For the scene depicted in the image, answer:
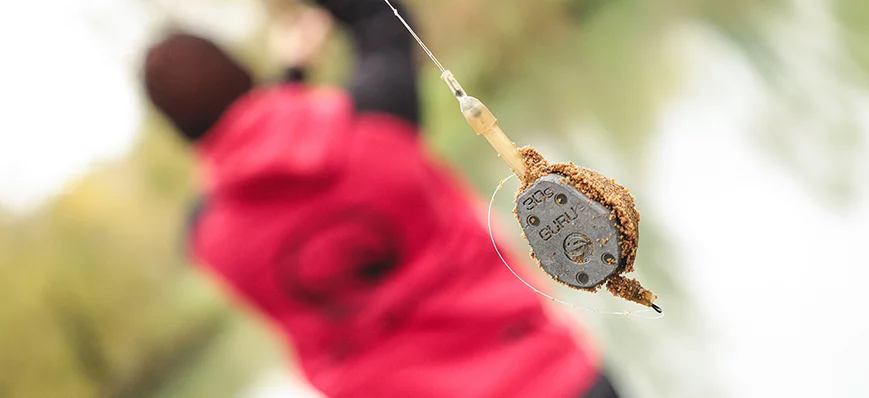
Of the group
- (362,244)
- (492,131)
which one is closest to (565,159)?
(362,244)

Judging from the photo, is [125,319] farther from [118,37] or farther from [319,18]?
[319,18]

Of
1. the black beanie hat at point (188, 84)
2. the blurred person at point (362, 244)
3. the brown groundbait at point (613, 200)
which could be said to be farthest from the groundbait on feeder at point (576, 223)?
the black beanie hat at point (188, 84)

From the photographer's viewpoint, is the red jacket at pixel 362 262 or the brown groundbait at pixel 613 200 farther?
the red jacket at pixel 362 262

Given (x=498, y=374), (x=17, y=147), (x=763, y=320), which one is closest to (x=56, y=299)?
(x=17, y=147)

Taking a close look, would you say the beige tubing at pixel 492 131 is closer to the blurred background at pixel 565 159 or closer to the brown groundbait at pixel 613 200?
the brown groundbait at pixel 613 200

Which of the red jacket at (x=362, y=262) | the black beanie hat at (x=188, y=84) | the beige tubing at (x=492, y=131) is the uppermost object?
the black beanie hat at (x=188, y=84)

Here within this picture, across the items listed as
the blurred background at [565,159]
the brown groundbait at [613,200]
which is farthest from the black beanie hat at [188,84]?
the brown groundbait at [613,200]

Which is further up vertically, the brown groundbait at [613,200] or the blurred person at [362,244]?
the blurred person at [362,244]
